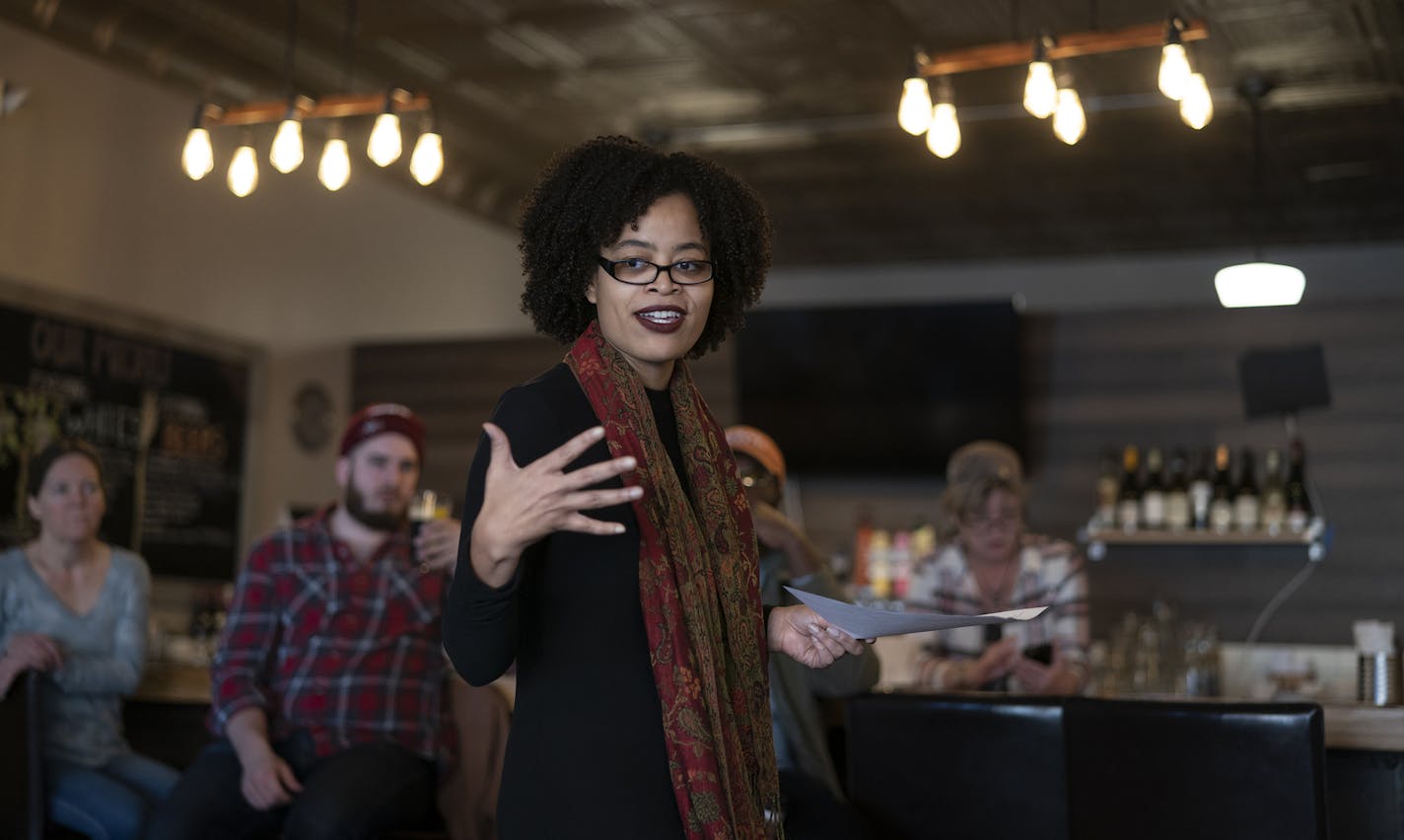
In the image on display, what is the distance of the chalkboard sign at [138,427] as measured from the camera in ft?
16.4

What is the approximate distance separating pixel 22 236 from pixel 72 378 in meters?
0.55

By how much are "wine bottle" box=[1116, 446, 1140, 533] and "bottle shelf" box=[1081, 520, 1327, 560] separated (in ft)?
0.13

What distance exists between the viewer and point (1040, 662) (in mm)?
3467

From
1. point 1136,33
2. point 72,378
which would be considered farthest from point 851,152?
point 72,378

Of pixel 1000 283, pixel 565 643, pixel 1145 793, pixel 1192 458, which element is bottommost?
pixel 1145 793

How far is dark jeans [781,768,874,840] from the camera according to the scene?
258 cm

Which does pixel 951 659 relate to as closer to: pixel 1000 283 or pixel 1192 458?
pixel 1192 458

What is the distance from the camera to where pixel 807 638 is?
1681 millimetres

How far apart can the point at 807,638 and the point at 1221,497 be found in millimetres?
4378

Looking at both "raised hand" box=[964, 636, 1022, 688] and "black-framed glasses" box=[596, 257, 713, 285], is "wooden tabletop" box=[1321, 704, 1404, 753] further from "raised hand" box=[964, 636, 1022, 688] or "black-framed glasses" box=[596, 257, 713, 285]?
"black-framed glasses" box=[596, 257, 713, 285]

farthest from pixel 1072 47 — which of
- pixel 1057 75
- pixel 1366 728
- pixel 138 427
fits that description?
pixel 138 427

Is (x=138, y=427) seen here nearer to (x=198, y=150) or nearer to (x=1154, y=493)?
(x=198, y=150)

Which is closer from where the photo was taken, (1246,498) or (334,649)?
(334,649)

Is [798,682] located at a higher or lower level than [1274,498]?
lower
